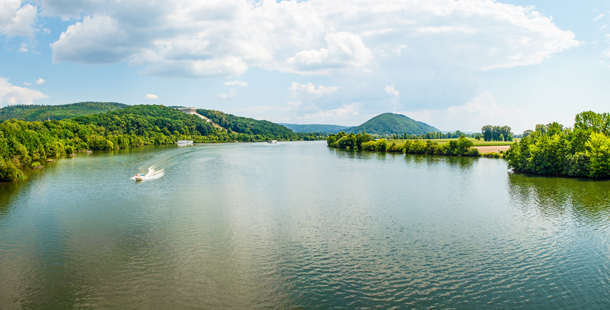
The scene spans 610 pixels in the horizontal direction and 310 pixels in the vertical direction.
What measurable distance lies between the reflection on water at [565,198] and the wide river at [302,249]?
222 millimetres

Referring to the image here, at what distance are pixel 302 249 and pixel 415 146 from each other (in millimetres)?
98744

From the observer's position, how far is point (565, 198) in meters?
36.2

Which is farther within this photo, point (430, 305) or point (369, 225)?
point (369, 225)

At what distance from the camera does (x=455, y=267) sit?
59.6 feet

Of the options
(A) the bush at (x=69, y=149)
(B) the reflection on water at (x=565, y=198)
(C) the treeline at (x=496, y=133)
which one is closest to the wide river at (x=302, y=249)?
(B) the reflection on water at (x=565, y=198)

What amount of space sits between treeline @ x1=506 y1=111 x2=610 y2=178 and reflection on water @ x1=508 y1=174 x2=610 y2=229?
127 inches

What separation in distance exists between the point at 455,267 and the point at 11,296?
21.8m


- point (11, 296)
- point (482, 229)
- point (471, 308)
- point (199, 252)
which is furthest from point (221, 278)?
point (482, 229)

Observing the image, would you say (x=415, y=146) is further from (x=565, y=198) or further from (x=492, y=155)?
(x=565, y=198)

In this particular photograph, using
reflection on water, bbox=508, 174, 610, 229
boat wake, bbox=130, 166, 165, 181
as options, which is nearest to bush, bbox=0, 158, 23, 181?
boat wake, bbox=130, 166, 165, 181

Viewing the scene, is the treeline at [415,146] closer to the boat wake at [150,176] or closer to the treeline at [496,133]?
the treeline at [496,133]

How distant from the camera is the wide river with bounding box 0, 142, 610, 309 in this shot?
50.2ft

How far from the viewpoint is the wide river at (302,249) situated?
50.2 ft

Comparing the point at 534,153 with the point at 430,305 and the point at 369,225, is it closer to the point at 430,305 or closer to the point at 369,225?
the point at 369,225
